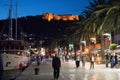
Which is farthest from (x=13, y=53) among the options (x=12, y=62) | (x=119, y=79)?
(x=119, y=79)

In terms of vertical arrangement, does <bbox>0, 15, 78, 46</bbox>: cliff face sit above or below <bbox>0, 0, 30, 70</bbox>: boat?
above

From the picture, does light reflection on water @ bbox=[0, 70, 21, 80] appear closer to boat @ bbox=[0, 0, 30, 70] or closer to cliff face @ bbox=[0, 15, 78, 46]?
boat @ bbox=[0, 0, 30, 70]

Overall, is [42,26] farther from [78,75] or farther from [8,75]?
[78,75]

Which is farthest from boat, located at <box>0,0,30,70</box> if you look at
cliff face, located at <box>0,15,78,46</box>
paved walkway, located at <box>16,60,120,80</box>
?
cliff face, located at <box>0,15,78,46</box>

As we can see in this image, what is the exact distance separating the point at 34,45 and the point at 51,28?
4267 cm

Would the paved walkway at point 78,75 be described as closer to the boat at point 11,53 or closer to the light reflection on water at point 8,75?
the light reflection on water at point 8,75

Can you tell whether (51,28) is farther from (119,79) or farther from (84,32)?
(119,79)

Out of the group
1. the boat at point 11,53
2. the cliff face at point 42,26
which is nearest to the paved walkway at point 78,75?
the boat at point 11,53

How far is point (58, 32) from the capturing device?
144750mm

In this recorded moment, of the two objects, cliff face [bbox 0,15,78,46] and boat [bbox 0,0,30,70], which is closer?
boat [bbox 0,0,30,70]

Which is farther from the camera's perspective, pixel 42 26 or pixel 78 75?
pixel 42 26

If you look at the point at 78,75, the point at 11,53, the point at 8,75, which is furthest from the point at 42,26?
the point at 78,75

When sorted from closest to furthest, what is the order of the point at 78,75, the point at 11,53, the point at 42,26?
the point at 78,75
the point at 11,53
the point at 42,26

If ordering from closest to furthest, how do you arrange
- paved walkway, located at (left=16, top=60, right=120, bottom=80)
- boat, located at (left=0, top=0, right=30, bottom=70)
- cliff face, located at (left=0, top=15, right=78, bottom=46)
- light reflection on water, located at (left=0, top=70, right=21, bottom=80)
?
paved walkway, located at (left=16, top=60, right=120, bottom=80), light reflection on water, located at (left=0, top=70, right=21, bottom=80), boat, located at (left=0, top=0, right=30, bottom=70), cliff face, located at (left=0, top=15, right=78, bottom=46)
